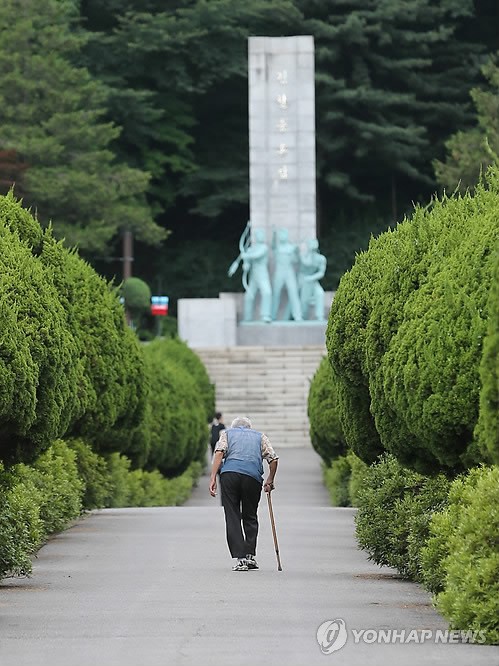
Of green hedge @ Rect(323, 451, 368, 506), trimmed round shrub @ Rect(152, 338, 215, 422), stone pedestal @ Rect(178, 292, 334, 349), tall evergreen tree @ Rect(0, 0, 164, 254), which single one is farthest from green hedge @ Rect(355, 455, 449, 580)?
tall evergreen tree @ Rect(0, 0, 164, 254)

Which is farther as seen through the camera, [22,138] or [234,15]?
[234,15]

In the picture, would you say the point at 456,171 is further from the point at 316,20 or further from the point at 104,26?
the point at 104,26

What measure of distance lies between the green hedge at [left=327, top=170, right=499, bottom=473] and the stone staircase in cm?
2758

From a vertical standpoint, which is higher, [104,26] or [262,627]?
[104,26]

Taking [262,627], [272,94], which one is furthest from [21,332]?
[272,94]

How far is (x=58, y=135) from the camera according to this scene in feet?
165

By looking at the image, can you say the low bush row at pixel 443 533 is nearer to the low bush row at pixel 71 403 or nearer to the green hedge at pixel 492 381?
the green hedge at pixel 492 381

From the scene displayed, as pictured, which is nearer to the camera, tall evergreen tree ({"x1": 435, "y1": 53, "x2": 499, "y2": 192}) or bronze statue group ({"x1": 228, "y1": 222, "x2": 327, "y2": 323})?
bronze statue group ({"x1": 228, "y1": 222, "x2": 327, "y2": 323})

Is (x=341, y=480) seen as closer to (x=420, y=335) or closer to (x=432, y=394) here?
(x=420, y=335)

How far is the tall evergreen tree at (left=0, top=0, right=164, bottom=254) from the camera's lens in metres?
49.3

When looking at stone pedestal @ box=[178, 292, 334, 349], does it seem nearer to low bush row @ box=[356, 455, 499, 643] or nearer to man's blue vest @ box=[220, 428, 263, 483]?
low bush row @ box=[356, 455, 499, 643]

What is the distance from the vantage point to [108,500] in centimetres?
2164

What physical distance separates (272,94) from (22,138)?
7475 mm

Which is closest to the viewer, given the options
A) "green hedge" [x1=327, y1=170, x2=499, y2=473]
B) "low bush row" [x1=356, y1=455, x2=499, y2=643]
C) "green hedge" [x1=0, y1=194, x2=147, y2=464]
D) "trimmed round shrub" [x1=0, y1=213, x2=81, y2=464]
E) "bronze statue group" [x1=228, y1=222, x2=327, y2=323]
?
"low bush row" [x1=356, y1=455, x2=499, y2=643]
